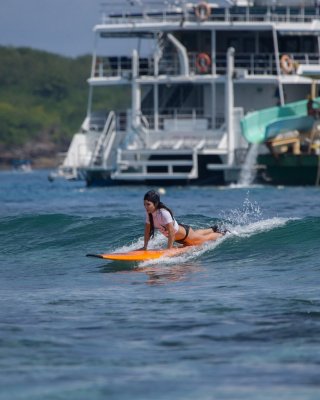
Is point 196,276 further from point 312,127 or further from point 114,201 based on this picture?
point 312,127

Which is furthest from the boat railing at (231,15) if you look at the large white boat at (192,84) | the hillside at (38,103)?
the hillside at (38,103)

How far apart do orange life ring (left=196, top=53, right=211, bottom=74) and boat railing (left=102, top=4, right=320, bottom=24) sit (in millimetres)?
1510

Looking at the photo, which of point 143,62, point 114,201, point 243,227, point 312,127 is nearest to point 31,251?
→ point 243,227

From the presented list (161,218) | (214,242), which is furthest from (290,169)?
(161,218)

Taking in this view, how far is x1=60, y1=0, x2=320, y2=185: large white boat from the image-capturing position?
4459cm

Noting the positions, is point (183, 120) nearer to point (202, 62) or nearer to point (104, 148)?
point (202, 62)

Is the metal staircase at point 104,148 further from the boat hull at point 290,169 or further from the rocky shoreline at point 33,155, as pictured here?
the rocky shoreline at point 33,155

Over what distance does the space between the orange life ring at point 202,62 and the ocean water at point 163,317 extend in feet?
73.7

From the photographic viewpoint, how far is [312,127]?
43156 mm

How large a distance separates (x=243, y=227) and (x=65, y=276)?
488cm

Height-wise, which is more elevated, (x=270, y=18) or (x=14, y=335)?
(x=270, y=18)

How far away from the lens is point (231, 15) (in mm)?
46906

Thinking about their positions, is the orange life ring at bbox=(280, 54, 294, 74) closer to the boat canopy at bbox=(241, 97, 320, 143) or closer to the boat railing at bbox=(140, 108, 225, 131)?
the boat canopy at bbox=(241, 97, 320, 143)

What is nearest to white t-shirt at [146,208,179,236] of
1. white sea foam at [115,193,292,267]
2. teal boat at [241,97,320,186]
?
white sea foam at [115,193,292,267]
